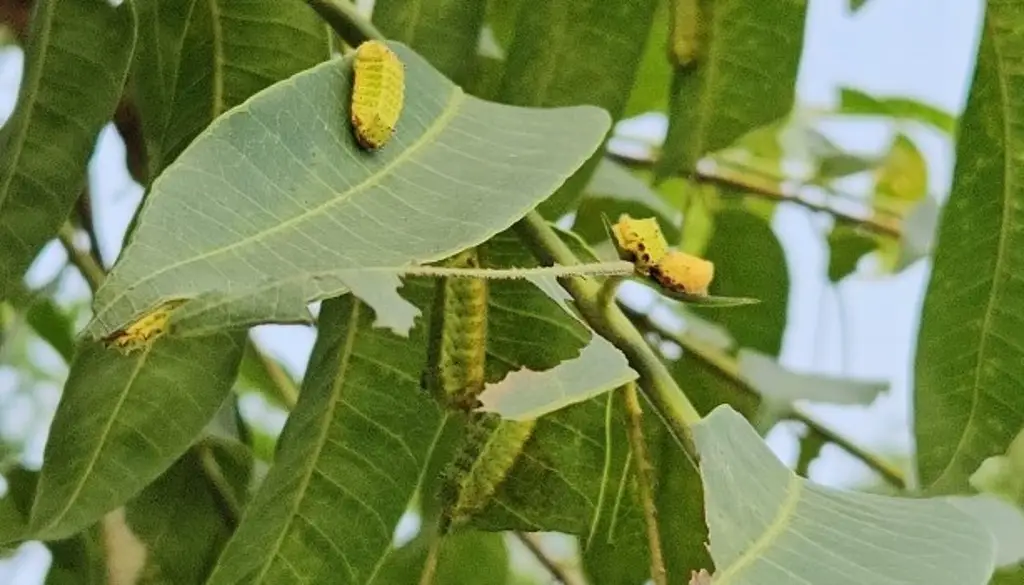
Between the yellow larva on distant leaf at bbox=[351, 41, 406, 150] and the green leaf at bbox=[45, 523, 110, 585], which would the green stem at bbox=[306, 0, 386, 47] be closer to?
the yellow larva on distant leaf at bbox=[351, 41, 406, 150]

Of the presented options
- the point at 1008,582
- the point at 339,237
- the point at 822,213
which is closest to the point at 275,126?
→ the point at 339,237

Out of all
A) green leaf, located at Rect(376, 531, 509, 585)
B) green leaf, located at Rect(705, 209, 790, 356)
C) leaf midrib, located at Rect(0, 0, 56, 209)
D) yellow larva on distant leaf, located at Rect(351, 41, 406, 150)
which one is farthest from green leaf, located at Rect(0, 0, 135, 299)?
green leaf, located at Rect(705, 209, 790, 356)

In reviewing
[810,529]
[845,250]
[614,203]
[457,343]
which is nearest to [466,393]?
[457,343]

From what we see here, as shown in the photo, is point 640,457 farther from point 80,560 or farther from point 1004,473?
point 80,560

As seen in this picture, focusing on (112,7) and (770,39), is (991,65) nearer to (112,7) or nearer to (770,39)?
(770,39)

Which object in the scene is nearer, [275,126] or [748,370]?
[275,126]

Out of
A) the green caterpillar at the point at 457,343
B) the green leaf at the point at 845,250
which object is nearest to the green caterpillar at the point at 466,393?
the green caterpillar at the point at 457,343

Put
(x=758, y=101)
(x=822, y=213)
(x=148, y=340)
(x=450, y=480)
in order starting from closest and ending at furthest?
1. (x=148, y=340)
2. (x=450, y=480)
3. (x=758, y=101)
4. (x=822, y=213)

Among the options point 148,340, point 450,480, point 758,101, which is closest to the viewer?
point 148,340

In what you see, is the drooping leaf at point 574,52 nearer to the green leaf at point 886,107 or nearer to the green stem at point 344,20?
the green stem at point 344,20
